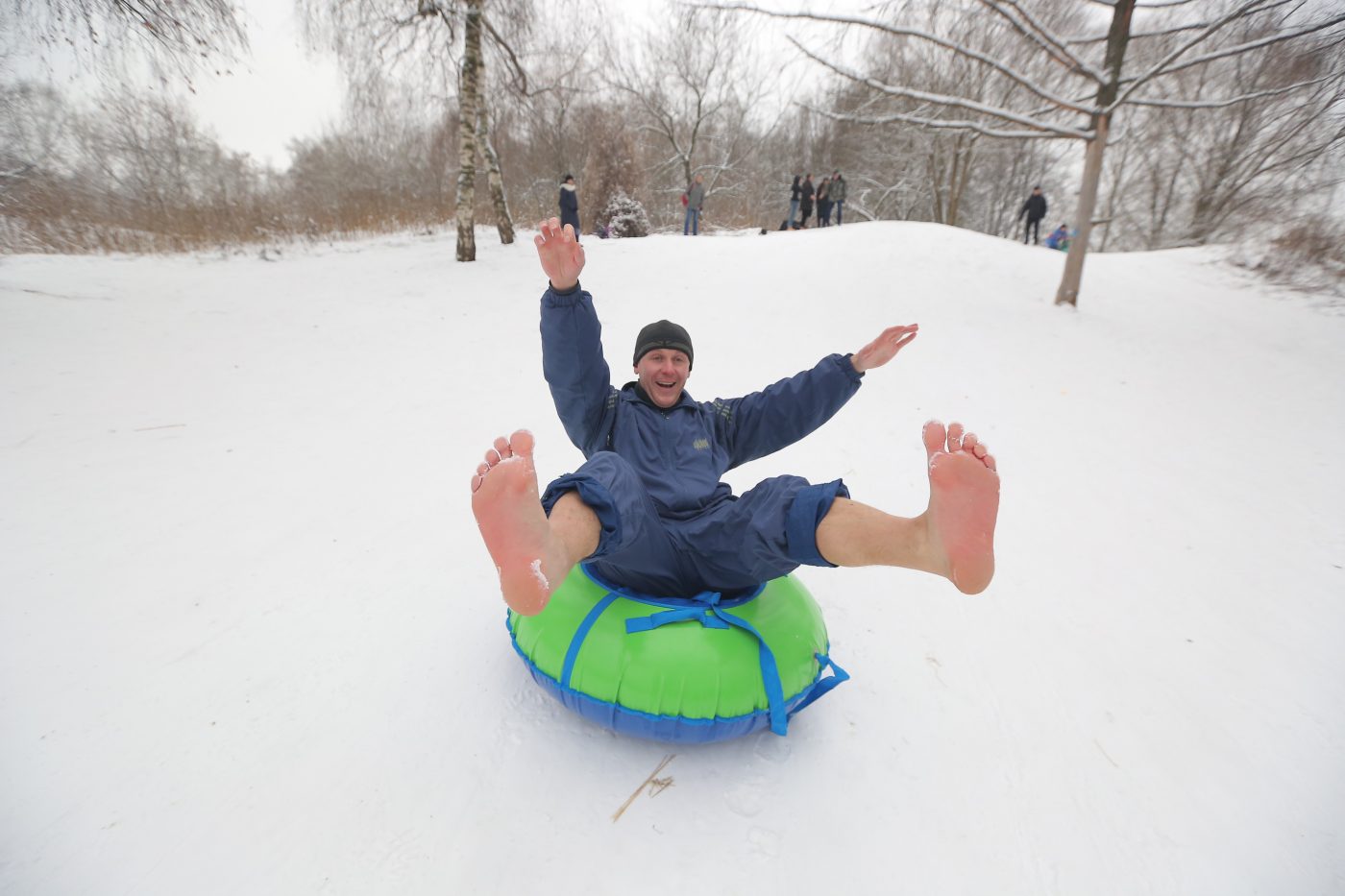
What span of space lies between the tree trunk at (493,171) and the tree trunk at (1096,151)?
699 cm

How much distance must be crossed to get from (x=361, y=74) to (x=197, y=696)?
8129 mm

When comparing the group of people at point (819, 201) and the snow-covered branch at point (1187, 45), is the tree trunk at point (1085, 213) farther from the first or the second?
the group of people at point (819, 201)

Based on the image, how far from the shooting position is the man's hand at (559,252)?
5.49 ft

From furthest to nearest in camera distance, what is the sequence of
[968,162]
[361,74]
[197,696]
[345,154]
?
[345,154] → [968,162] → [361,74] → [197,696]

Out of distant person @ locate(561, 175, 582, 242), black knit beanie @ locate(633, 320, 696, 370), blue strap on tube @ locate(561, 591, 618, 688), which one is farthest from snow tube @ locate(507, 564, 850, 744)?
distant person @ locate(561, 175, 582, 242)

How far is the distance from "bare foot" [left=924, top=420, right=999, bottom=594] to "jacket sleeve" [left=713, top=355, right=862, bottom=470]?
2.59 feet

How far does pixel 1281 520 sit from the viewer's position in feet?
9.03

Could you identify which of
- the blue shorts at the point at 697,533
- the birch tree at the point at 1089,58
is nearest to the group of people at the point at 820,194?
the birch tree at the point at 1089,58

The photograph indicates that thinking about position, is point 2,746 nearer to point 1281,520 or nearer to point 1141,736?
point 1141,736

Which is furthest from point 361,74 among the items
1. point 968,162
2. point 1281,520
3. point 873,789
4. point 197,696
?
point 968,162

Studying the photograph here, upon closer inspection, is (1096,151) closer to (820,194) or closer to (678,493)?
(678,493)

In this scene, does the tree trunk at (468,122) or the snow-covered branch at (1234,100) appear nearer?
the snow-covered branch at (1234,100)

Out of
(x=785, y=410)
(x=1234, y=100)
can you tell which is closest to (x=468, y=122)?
(x=785, y=410)

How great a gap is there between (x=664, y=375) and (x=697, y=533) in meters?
0.67
